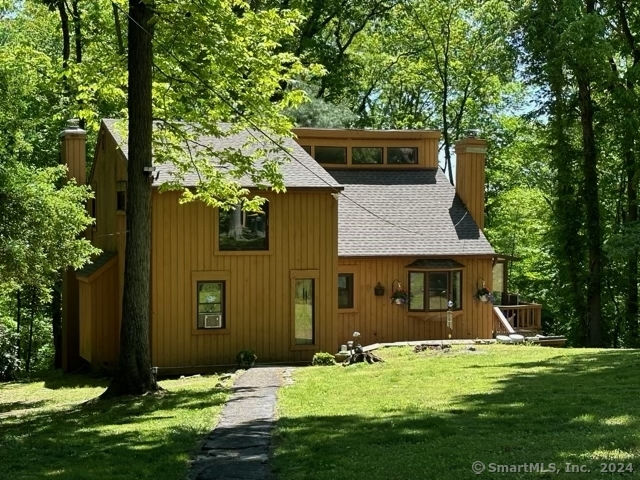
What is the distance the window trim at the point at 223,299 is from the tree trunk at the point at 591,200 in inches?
578

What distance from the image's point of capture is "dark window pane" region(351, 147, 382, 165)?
2783 cm

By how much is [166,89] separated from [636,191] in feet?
71.1

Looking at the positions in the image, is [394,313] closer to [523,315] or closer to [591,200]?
[523,315]

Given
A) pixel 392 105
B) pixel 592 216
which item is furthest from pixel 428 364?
pixel 392 105

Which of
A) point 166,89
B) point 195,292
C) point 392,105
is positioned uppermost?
point 392,105

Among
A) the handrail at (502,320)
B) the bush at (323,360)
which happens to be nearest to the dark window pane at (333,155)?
the handrail at (502,320)

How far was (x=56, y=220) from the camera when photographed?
714 inches

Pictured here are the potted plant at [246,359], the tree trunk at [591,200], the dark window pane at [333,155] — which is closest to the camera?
the potted plant at [246,359]

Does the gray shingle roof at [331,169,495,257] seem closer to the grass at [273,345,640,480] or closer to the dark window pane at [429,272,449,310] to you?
the dark window pane at [429,272,449,310]

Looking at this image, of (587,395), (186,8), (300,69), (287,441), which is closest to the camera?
(287,441)

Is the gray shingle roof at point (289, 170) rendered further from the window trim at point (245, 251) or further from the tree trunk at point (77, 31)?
the tree trunk at point (77, 31)

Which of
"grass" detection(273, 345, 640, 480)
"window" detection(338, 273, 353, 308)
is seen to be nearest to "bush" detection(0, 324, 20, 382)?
"window" detection(338, 273, 353, 308)

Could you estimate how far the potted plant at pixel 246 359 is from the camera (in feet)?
69.2

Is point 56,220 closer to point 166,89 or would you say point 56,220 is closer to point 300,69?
point 166,89
